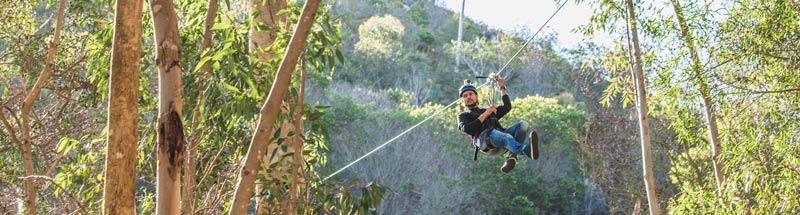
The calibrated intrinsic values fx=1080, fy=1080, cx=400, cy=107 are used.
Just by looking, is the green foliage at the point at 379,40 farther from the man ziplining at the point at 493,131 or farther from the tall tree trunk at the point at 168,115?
the tall tree trunk at the point at 168,115

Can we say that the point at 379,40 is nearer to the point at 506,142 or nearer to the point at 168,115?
the point at 506,142

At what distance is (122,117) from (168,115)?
14 cm

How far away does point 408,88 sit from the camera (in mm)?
26219

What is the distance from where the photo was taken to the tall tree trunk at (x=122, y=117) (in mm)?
3359

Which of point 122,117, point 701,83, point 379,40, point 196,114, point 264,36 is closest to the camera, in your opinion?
point 122,117

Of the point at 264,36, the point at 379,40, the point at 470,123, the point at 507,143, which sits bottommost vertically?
the point at 507,143

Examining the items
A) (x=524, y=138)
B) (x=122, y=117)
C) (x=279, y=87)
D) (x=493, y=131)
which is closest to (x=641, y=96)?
(x=524, y=138)

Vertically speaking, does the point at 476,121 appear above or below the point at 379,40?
below

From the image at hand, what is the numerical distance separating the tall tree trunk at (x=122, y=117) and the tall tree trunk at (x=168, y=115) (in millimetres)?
86

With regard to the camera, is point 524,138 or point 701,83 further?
point 701,83

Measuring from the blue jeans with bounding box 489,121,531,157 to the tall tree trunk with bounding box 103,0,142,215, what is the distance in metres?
2.68

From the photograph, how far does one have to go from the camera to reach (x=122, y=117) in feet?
11.1

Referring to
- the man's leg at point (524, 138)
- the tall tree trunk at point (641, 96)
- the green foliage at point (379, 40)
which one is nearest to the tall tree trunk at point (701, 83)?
the tall tree trunk at point (641, 96)

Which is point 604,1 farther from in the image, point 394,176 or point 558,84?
point 558,84
